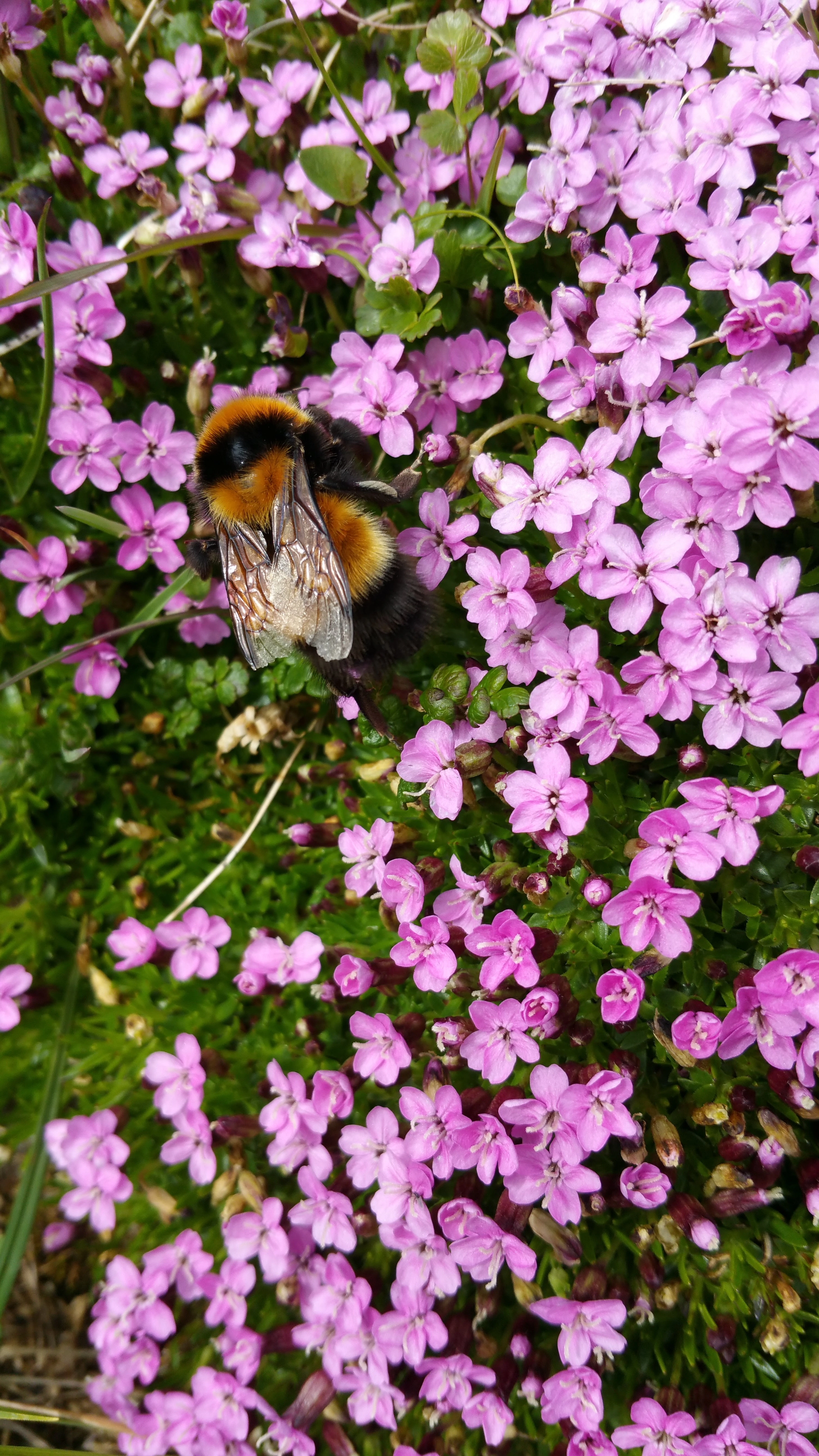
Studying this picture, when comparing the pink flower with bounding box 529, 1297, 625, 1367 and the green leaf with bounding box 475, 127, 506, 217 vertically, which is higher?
the green leaf with bounding box 475, 127, 506, 217

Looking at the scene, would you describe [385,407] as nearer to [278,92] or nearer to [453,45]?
[453,45]

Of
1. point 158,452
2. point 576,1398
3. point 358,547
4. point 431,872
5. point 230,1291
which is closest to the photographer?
point 358,547

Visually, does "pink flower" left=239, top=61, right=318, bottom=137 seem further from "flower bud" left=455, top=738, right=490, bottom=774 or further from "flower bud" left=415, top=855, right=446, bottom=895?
"flower bud" left=415, top=855, right=446, bottom=895

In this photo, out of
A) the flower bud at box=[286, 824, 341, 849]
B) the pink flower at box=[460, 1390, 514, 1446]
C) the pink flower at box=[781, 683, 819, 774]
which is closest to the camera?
the pink flower at box=[781, 683, 819, 774]

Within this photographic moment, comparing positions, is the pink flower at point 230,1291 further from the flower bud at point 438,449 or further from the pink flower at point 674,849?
the flower bud at point 438,449

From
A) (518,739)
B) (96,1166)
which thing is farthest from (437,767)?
(96,1166)

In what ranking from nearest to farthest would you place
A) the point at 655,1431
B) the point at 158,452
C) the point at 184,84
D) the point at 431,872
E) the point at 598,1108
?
the point at 598,1108
the point at 655,1431
the point at 431,872
the point at 158,452
the point at 184,84

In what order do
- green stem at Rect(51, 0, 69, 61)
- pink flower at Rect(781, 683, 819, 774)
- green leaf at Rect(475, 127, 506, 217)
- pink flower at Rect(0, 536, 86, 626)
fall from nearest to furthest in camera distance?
pink flower at Rect(781, 683, 819, 774), green leaf at Rect(475, 127, 506, 217), green stem at Rect(51, 0, 69, 61), pink flower at Rect(0, 536, 86, 626)

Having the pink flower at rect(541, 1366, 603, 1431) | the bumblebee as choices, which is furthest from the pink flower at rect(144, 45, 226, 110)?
the pink flower at rect(541, 1366, 603, 1431)
